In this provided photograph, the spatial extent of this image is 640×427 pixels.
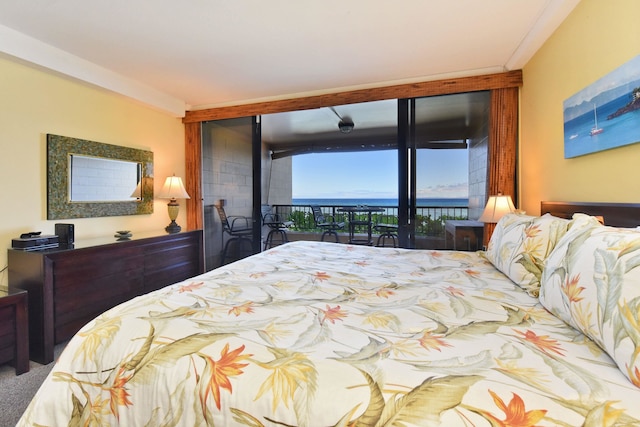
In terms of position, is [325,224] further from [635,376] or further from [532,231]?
[635,376]

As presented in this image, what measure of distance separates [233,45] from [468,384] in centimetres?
280

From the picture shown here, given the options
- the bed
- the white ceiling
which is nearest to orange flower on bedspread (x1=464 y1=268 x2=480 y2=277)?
the bed

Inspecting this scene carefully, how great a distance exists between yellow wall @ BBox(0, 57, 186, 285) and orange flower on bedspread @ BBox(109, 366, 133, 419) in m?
2.44

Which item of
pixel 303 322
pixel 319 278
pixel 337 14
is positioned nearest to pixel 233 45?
pixel 337 14

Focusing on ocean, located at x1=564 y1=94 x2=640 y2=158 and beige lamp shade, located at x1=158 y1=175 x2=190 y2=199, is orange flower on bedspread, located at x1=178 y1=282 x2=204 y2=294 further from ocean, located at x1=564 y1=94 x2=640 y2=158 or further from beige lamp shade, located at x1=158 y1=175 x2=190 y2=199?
beige lamp shade, located at x1=158 y1=175 x2=190 y2=199

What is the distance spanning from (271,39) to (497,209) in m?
2.38

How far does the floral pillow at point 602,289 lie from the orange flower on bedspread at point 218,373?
0.95m

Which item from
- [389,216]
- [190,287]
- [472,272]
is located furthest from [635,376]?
[389,216]

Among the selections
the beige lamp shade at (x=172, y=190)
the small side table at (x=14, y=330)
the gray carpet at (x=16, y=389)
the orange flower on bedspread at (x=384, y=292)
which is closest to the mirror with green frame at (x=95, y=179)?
the beige lamp shade at (x=172, y=190)

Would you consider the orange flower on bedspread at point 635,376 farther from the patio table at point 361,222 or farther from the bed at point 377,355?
the patio table at point 361,222

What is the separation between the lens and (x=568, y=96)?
2.06 meters

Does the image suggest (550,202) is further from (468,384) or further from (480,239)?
(468,384)

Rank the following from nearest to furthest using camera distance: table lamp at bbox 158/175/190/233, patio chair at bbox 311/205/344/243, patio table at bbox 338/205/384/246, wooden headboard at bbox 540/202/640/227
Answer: wooden headboard at bbox 540/202/640/227 → table lamp at bbox 158/175/190/233 → patio table at bbox 338/205/384/246 → patio chair at bbox 311/205/344/243

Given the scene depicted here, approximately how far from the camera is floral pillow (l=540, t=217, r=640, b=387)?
0.73m
